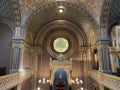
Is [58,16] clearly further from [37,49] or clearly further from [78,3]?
[37,49]

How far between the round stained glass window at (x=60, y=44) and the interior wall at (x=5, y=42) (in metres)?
5.43

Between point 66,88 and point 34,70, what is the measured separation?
3.90 m

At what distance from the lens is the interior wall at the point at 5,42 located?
8.47 metres

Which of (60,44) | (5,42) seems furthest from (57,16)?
(5,42)

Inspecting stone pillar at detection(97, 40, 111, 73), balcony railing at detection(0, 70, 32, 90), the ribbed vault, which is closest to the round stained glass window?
the ribbed vault

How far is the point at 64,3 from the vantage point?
8.41 metres

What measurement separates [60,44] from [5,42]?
6.12 m

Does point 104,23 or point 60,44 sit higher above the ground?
point 104,23

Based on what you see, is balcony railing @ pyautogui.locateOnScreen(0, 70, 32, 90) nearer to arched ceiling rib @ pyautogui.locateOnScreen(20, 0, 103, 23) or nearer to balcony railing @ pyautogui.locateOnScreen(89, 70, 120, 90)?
arched ceiling rib @ pyautogui.locateOnScreen(20, 0, 103, 23)

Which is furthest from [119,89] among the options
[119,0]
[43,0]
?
[43,0]

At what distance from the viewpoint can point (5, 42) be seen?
8703 mm

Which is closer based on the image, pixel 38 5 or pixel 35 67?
pixel 38 5

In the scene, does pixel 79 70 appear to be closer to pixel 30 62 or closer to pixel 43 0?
pixel 30 62

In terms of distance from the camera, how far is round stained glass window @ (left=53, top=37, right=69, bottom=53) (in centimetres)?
1274
